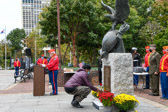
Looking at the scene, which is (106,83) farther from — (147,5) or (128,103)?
(147,5)

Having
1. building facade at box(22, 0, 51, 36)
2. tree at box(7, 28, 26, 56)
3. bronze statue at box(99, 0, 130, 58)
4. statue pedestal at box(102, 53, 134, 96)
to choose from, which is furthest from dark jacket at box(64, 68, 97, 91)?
building facade at box(22, 0, 51, 36)

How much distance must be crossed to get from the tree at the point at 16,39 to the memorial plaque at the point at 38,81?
6053 centimetres

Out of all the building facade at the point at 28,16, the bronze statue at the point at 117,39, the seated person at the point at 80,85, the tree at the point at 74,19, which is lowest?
the seated person at the point at 80,85

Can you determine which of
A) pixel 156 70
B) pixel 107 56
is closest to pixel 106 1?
pixel 156 70

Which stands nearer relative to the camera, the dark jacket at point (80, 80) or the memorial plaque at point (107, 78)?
the memorial plaque at point (107, 78)

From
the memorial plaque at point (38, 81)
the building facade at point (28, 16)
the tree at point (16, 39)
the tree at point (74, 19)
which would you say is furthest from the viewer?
the building facade at point (28, 16)

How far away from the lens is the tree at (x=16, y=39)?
6900 centimetres

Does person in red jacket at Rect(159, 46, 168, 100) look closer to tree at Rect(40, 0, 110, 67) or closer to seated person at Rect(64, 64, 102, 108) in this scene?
seated person at Rect(64, 64, 102, 108)

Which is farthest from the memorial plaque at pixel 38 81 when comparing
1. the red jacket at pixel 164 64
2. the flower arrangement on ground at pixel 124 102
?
the red jacket at pixel 164 64

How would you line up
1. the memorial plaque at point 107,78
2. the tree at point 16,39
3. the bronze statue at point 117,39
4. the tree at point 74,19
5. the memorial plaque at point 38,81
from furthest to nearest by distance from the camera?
the tree at point 16,39, the tree at point 74,19, the memorial plaque at point 38,81, the bronze statue at point 117,39, the memorial plaque at point 107,78

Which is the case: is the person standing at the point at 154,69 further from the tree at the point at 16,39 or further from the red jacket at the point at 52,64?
the tree at the point at 16,39

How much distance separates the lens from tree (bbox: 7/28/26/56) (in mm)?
69000

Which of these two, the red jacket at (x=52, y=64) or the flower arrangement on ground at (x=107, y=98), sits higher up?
the red jacket at (x=52, y=64)

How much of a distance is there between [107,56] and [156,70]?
3.45 meters
